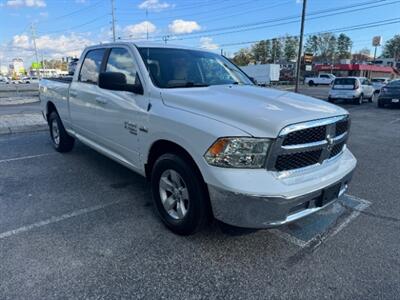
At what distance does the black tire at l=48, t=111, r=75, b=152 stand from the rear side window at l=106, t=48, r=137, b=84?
2.29m

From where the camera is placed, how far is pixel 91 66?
4.80 m

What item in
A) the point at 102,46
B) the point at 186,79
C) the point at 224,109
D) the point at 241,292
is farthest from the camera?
the point at 102,46

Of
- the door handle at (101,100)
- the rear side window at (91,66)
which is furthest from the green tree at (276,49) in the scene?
the door handle at (101,100)

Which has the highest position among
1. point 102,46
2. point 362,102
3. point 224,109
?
point 102,46

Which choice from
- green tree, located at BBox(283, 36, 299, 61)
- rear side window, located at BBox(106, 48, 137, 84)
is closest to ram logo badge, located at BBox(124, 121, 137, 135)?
rear side window, located at BBox(106, 48, 137, 84)

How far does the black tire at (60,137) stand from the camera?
19.8ft

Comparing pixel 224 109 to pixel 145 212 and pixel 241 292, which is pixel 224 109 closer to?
pixel 241 292

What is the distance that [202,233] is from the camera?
329cm

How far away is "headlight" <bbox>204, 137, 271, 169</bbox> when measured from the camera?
2543 mm

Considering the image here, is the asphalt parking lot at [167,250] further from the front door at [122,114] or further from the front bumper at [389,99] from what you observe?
the front bumper at [389,99]

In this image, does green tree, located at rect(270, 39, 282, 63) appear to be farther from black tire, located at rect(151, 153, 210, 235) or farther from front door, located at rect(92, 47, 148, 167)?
black tire, located at rect(151, 153, 210, 235)

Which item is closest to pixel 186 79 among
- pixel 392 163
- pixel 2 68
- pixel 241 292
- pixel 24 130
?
pixel 241 292

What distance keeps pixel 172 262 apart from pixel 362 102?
68.7 ft

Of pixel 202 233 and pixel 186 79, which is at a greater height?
pixel 186 79
